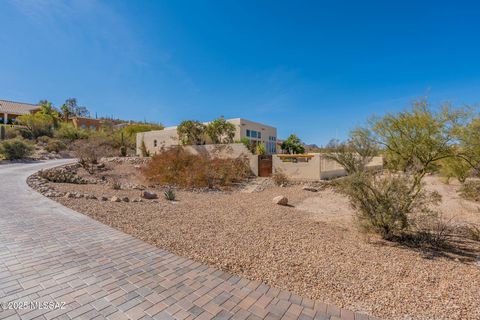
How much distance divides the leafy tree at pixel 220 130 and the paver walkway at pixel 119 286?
790 inches

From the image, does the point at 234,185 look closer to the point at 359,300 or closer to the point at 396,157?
the point at 396,157

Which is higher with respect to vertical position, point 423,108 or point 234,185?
point 423,108

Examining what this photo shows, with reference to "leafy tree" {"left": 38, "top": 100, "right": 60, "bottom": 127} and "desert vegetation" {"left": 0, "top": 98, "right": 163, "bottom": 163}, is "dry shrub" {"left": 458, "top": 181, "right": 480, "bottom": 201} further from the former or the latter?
"leafy tree" {"left": 38, "top": 100, "right": 60, "bottom": 127}

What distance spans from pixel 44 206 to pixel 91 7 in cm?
840

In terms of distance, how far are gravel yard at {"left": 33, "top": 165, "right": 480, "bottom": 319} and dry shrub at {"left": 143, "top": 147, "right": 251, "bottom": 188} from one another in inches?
249

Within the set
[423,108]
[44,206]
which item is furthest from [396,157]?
[44,206]

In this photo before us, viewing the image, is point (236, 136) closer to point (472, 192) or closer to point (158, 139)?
point (158, 139)

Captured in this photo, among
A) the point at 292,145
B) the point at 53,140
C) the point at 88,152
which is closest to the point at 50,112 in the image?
the point at 53,140

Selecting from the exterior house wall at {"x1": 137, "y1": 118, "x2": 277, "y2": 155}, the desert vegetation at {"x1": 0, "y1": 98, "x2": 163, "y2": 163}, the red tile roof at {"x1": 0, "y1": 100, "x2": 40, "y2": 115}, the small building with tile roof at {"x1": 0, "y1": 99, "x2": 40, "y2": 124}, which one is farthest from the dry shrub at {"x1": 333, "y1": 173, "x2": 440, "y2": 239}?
the red tile roof at {"x1": 0, "y1": 100, "x2": 40, "y2": 115}

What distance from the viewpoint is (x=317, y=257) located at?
4418mm

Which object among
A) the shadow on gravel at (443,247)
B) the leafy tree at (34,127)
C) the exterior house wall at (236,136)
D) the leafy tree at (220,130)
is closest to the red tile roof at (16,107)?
the leafy tree at (34,127)

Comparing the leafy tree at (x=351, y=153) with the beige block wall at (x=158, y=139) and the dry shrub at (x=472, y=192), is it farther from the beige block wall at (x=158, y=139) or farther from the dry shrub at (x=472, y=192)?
the beige block wall at (x=158, y=139)

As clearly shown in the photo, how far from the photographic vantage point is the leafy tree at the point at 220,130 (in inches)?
950

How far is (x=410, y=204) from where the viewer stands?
5383mm
